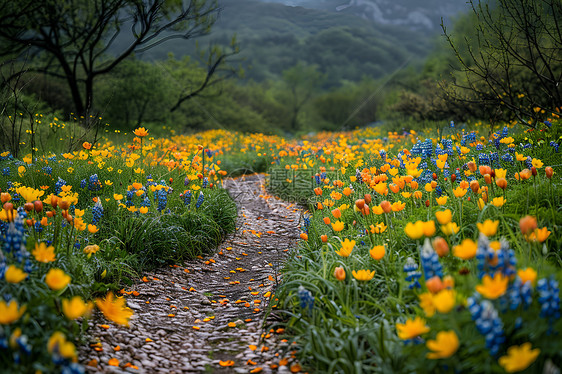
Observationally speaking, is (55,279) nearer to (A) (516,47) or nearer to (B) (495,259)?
(B) (495,259)

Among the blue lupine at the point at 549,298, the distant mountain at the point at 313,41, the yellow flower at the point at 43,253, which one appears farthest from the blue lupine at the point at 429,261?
the distant mountain at the point at 313,41

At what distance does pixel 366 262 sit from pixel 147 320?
1.83 meters

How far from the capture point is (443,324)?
1600 millimetres

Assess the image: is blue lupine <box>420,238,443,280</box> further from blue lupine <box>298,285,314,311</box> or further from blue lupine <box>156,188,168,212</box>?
blue lupine <box>156,188,168,212</box>

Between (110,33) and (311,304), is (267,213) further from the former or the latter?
(110,33)

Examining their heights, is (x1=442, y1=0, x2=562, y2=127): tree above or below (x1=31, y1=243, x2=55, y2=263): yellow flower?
above

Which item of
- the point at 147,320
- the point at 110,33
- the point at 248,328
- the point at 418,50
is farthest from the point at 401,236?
the point at 110,33

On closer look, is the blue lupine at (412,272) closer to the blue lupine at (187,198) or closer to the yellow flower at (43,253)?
the yellow flower at (43,253)

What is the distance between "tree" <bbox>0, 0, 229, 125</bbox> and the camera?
37.2ft

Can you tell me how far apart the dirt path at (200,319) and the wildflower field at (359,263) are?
0.50 ft

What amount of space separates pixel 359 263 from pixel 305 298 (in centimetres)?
67

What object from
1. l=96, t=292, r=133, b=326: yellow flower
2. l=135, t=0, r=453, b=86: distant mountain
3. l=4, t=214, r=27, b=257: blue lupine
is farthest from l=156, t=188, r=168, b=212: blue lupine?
l=135, t=0, r=453, b=86: distant mountain

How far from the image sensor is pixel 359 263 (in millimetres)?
2850

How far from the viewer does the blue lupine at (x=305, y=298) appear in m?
2.34
